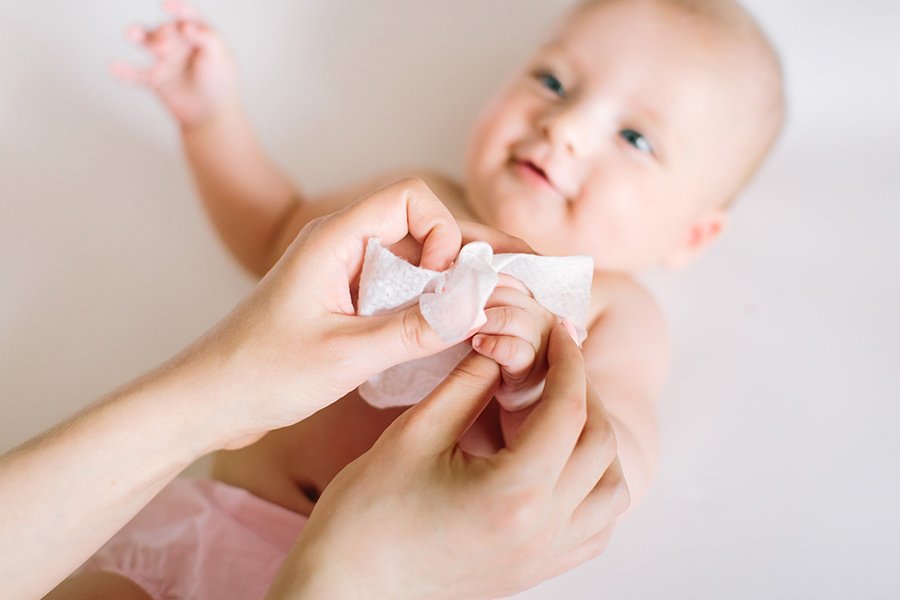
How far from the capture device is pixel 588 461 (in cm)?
65

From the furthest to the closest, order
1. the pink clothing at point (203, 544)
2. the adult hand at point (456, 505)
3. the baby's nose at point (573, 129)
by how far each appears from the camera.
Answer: the baby's nose at point (573, 129), the pink clothing at point (203, 544), the adult hand at point (456, 505)

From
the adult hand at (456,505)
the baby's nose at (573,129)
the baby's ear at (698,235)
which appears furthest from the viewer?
the baby's ear at (698,235)

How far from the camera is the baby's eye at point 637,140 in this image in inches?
41.9

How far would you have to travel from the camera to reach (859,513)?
117 centimetres

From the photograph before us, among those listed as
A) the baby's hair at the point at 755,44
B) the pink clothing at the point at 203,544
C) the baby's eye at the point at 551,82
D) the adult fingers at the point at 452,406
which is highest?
the baby's hair at the point at 755,44

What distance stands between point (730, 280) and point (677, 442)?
0.30 metres

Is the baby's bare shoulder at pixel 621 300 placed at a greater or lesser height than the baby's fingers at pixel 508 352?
lesser

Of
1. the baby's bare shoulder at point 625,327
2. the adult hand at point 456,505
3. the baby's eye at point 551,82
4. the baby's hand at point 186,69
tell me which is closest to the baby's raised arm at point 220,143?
the baby's hand at point 186,69

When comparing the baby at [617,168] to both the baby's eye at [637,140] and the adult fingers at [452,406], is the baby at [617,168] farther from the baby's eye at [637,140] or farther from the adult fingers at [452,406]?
the adult fingers at [452,406]

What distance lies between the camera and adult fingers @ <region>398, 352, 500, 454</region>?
0.66 metres

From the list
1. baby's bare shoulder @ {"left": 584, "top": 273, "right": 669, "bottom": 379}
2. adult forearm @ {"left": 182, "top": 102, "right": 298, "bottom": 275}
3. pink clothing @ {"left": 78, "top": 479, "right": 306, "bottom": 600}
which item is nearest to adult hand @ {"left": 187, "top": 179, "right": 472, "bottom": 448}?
pink clothing @ {"left": 78, "top": 479, "right": 306, "bottom": 600}

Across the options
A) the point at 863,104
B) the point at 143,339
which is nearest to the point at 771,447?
the point at 863,104

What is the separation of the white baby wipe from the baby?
14 cm

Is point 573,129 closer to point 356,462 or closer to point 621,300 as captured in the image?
point 621,300
